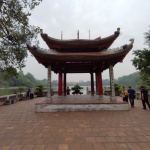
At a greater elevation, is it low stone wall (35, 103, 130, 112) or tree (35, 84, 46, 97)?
tree (35, 84, 46, 97)

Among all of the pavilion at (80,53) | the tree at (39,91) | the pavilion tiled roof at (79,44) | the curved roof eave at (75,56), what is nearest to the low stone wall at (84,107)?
the pavilion at (80,53)

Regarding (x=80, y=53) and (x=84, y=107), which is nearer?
(x=84, y=107)

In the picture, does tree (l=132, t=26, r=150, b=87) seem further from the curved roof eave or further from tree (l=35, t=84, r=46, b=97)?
tree (l=35, t=84, r=46, b=97)

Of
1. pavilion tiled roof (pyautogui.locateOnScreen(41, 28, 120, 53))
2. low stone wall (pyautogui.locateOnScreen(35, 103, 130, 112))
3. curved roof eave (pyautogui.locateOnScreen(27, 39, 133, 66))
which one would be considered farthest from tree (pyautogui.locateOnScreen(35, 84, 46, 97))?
low stone wall (pyautogui.locateOnScreen(35, 103, 130, 112))

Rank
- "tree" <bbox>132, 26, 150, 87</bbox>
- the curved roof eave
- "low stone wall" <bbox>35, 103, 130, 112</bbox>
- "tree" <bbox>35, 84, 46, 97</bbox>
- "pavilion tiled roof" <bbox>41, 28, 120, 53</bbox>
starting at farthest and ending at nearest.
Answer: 1. "tree" <bbox>35, 84, 46, 97</bbox>
2. "tree" <bbox>132, 26, 150, 87</bbox>
3. "pavilion tiled roof" <bbox>41, 28, 120, 53</bbox>
4. the curved roof eave
5. "low stone wall" <bbox>35, 103, 130, 112</bbox>

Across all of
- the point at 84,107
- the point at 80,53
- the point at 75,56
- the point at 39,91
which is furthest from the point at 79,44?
the point at 39,91

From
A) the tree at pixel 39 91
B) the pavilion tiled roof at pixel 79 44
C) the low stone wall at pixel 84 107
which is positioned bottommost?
the low stone wall at pixel 84 107

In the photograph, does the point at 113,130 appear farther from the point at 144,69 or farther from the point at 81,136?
the point at 144,69

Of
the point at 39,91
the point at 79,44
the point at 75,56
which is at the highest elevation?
the point at 79,44

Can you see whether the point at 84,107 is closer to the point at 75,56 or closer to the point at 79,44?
the point at 75,56

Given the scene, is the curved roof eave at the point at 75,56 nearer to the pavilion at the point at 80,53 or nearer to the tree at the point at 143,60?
the pavilion at the point at 80,53

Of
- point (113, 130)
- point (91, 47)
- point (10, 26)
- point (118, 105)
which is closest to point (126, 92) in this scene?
point (118, 105)

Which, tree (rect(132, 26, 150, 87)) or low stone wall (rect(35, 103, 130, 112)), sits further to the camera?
tree (rect(132, 26, 150, 87))

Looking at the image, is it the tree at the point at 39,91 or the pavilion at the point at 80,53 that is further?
the tree at the point at 39,91
